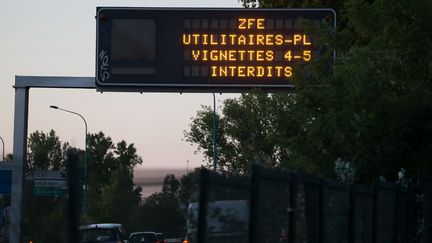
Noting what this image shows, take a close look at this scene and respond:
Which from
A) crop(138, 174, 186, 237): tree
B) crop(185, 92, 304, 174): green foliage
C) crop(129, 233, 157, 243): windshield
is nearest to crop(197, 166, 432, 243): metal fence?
crop(138, 174, 186, 237): tree

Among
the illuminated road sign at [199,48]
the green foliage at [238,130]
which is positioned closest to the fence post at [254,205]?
the illuminated road sign at [199,48]

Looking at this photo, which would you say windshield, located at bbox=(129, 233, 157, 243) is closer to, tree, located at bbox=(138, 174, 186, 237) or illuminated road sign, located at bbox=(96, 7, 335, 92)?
illuminated road sign, located at bbox=(96, 7, 335, 92)

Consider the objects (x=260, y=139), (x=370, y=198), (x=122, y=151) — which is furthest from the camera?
(x=122, y=151)

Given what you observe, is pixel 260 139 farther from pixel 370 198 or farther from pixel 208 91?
pixel 370 198

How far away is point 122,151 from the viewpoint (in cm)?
14375

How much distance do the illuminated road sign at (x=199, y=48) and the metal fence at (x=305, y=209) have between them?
7744 mm

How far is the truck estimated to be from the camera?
8961 mm

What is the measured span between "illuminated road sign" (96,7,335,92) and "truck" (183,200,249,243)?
15974 mm

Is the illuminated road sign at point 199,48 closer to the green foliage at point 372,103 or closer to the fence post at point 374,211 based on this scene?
the green foliage at point 372,103

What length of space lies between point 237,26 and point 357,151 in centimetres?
771

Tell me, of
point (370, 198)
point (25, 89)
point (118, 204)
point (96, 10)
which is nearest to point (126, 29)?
point (96, 10)

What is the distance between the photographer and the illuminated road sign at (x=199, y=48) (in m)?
26.0

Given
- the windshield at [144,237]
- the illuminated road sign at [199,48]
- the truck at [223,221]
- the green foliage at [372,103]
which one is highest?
the illuminated road sign at [199,48]

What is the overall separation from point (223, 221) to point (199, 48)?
55.3 ft
